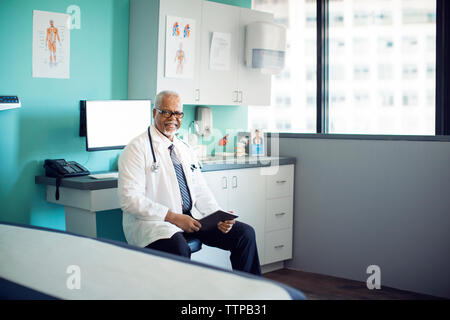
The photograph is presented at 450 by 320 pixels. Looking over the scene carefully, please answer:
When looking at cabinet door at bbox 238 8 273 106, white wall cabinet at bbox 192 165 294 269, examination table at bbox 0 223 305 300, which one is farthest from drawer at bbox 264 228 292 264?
examination table at bbox 0 223 305 300

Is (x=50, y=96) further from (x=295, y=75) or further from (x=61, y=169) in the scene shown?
(x=295, y=75)

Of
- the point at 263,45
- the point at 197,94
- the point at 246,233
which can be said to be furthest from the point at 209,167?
the point at 263,45

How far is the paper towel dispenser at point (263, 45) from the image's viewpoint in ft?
13.7

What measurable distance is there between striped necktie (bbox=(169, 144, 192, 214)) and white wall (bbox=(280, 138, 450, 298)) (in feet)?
4.86

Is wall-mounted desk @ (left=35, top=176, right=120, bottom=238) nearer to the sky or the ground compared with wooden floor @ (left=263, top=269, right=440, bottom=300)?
nearer to the sky

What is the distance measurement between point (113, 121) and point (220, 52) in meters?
1.16

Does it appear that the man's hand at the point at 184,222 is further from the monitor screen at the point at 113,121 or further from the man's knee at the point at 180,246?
the monitor screen at the point at 113,121

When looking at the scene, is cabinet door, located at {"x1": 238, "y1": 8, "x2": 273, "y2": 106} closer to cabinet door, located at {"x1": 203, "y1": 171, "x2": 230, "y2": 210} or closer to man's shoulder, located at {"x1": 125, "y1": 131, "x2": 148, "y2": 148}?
cabinet door, located at {"x1": 203, "y1": 171, "x2": 230, "y2": 210}

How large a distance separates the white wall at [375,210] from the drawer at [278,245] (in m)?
0.08

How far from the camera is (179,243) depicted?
2.66 meters

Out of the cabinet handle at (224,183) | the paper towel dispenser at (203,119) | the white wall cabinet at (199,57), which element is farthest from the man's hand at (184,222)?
the paper towel dispenser at (203,119)

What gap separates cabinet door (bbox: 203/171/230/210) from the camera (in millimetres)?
3594
